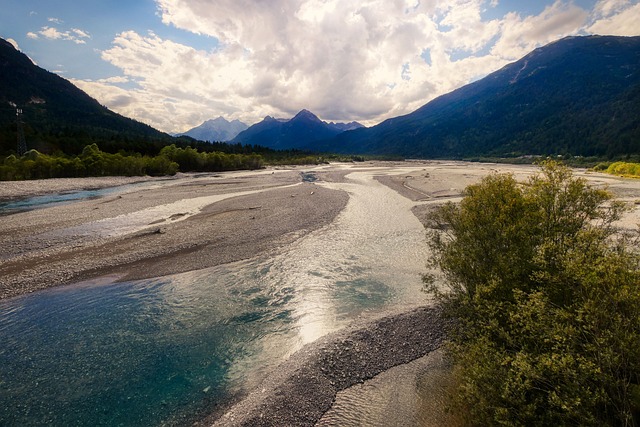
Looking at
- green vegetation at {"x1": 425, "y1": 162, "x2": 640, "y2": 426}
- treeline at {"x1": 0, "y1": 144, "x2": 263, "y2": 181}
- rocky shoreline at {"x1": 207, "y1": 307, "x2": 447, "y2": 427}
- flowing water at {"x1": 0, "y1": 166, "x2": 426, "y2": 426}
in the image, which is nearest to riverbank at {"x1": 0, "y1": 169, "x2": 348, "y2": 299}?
flowing water at {"x1": 0, "y1": 166, "x2": 426, "y2": 426}

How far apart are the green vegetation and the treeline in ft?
294

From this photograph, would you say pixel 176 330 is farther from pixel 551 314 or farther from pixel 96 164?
pixel 96 164

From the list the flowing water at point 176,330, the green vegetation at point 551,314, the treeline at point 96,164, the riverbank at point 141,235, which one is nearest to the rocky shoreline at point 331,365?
the flowing water at point 176,330

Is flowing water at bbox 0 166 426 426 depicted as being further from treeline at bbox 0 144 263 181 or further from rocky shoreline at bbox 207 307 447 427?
treeline at bbox 0 144 263 181

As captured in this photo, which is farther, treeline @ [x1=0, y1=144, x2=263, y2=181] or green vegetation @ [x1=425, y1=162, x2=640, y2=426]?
treeline @ [x1=0, y1=144, x2=263, y2=181]

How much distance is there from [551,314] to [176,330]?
44.5 feet

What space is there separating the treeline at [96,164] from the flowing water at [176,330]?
72.6 meters

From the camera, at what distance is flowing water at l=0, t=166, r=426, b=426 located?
930cm

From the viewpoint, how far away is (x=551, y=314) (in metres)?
6.61

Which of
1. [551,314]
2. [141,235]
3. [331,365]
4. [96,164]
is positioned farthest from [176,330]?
[96,164]

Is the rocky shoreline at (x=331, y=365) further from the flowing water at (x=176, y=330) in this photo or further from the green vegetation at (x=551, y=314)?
the green vegetation at (x=551, y=314)

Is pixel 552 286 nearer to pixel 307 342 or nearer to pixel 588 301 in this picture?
pixel 588 301

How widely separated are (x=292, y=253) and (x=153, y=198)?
112 feet

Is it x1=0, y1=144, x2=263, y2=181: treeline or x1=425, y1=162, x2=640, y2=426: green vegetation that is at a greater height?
x1=0, y1=144, x2=263, y2=181: treeline
